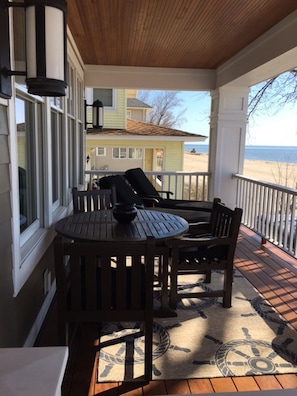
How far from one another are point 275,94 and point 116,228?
857cm

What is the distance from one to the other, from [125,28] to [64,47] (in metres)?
2.58

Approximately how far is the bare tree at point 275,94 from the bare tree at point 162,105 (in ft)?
53.9

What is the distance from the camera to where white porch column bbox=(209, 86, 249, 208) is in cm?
605

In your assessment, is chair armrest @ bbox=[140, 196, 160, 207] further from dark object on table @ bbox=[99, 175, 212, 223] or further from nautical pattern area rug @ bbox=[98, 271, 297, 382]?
nautical pattern area rug @ bbox=[98, 271, 297, 382]

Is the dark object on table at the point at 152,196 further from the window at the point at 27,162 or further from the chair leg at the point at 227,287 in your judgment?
the window at the point at 27,162

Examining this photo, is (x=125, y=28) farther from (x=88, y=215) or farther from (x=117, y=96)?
(x=117, y=96)

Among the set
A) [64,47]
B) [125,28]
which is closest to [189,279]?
[64,47]

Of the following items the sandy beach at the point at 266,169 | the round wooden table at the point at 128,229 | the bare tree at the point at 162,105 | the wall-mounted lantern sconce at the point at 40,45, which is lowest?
the sandy beach at the point at 266,169

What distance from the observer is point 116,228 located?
2621 mm

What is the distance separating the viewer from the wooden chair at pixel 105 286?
73.7 inches

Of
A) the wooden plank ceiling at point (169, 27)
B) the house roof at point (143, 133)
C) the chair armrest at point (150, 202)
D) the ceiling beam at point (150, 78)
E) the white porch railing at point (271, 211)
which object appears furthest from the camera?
the house roof at point (143, 133)

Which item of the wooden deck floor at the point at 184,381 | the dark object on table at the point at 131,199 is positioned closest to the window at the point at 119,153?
the dark object on table at the point at 131,199

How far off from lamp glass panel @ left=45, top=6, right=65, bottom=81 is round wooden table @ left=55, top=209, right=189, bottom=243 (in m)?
1.13

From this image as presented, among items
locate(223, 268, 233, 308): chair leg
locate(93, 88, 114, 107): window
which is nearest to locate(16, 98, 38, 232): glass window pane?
locate(223, 268, 233, 308): chair leg
